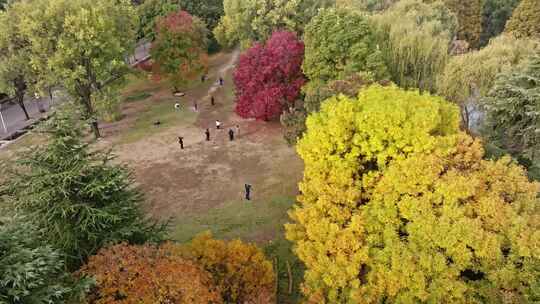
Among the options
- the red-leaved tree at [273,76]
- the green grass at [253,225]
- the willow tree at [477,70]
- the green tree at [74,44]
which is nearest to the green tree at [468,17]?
the willow tree at [477,70]

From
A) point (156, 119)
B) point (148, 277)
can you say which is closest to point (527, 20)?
point (156, 119)

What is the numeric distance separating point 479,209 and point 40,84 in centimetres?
2781

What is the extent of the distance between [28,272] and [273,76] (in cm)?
2222

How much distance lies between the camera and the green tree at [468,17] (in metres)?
39.8

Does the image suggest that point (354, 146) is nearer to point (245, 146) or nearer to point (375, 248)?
point (375, 248)

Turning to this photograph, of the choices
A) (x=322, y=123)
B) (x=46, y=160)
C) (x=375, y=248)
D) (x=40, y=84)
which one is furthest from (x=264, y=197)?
(x=40, y=84)

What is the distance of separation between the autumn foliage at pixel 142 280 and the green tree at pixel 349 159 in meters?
3.88

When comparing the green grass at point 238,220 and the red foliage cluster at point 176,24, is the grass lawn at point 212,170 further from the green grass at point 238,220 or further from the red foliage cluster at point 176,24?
the red foliage cluster at point 176,24

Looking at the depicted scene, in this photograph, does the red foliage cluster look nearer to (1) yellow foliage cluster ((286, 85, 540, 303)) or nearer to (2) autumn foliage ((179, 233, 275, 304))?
(1) yellow foliage cluster ((286, 85, 540, 303))

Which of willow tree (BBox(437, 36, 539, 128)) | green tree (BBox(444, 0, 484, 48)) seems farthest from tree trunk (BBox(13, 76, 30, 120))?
green tree (BBox(444, 0, 484, 48))

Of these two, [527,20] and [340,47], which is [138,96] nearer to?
[340,47]

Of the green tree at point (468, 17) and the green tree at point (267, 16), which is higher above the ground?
the green tree at point (267, 16)

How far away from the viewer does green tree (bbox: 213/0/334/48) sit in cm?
3616

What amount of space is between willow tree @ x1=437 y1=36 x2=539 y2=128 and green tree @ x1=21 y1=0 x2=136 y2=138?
2148 cm
